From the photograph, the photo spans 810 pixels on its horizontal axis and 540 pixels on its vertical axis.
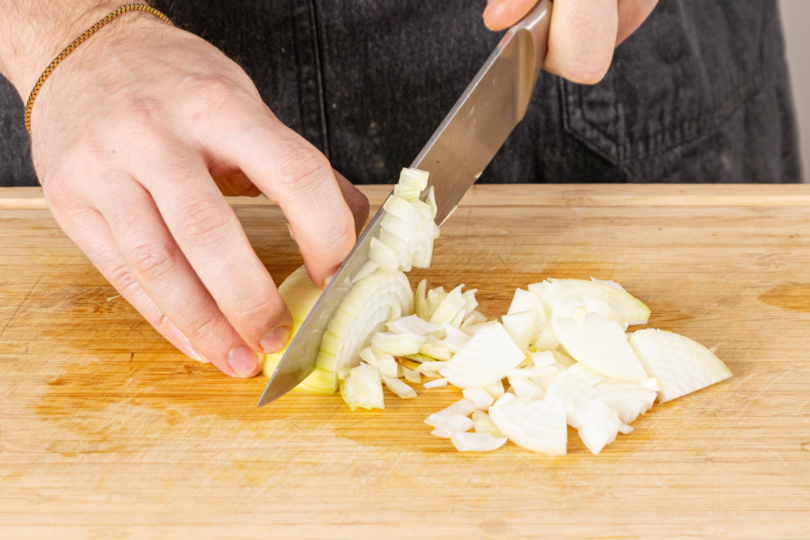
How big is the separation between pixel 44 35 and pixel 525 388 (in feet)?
3.41

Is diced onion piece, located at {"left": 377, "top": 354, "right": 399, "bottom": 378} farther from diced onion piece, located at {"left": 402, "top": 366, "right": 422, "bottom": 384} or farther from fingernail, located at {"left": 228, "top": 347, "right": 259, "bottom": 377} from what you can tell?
fingernail, located at {"left": 228, "top": 347, "right": 259, "bottom": 377}

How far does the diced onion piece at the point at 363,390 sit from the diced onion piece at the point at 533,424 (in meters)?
0.17

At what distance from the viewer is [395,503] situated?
802mm

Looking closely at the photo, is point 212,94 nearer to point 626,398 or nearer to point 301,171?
point 301,171

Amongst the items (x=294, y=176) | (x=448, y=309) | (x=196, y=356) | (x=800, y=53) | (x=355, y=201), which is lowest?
(x=196, y=356)

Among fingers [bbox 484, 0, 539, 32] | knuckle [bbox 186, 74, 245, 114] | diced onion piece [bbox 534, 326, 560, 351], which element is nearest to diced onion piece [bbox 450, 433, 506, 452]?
diced onion piece [bbox 534, 326, 560, 351]

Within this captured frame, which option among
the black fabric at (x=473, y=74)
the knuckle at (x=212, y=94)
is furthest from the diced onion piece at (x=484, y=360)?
the black fabric at (x=473, y=74)

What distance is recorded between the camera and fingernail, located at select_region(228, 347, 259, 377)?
97 cm

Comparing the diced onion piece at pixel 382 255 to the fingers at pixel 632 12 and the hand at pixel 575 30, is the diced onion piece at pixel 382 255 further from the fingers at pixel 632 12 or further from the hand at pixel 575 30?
the fingers at pixel 632 12

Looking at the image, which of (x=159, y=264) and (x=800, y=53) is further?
(x=800, y=53)

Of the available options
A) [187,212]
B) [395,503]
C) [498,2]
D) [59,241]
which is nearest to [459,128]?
[498,2]

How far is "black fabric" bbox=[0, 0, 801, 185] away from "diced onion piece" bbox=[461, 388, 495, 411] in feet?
2.76

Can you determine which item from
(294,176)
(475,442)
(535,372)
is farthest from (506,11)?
(475,442)

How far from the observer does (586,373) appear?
0.97 metres
